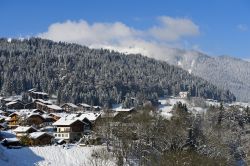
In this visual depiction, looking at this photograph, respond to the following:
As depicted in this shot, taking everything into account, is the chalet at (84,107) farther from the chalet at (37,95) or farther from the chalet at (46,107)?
the chalet at (46,107)

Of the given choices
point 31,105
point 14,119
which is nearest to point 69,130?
point 14,119

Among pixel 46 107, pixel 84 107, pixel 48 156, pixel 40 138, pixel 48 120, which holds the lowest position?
pixel 48 156

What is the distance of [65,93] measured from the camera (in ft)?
651

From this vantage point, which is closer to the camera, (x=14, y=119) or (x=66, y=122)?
(x=66, y=122)

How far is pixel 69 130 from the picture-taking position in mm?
102750

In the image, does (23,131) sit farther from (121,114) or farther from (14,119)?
(14,119)

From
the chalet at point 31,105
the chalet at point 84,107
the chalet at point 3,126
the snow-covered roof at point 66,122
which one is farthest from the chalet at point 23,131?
the chalet at point 84,107

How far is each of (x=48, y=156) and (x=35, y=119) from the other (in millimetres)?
43607

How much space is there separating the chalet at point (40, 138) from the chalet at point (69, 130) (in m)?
9.48

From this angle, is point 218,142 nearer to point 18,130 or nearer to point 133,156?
point 133,156

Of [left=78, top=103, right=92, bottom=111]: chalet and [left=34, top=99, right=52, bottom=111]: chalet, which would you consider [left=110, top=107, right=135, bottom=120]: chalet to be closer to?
[left=34, top=99, right=52, bottom=111]: chalet

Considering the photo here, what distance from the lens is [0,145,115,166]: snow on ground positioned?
7256 centimetres

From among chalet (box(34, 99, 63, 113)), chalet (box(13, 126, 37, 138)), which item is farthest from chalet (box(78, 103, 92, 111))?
chalet (box(13, 126, 37, 138))

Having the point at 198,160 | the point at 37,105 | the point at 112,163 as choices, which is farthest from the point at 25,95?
the point at 198,160
